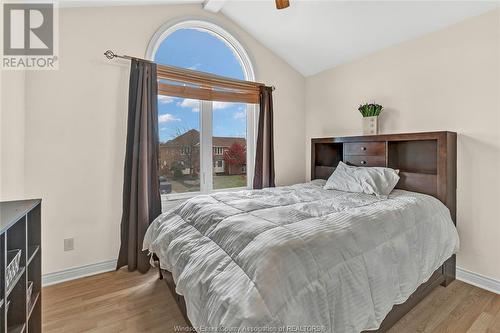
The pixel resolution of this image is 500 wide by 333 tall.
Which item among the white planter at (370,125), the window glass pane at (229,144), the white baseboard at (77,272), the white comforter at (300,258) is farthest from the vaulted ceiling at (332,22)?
the white baseboard at (77,272)

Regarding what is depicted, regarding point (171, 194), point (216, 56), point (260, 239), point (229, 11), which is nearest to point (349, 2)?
point (229, 11)

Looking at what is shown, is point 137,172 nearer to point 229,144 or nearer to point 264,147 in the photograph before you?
point 229,144

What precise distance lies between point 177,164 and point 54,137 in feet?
3.92

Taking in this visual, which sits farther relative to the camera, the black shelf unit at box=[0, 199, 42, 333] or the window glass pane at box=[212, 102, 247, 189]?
the window glass pane at box=[212, 102, 247, 189]

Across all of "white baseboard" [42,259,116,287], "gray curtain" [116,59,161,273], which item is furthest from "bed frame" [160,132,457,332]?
"white baseboard" [42,259,116,287]

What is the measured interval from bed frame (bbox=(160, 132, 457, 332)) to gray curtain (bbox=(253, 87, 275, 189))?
64cm

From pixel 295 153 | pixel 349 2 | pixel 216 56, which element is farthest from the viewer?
pixel 295 153

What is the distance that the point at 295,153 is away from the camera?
379cm

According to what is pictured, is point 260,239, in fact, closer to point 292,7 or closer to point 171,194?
point 171,194

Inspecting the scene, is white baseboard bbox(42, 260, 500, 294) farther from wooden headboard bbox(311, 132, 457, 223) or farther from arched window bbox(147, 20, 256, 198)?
arched window bbox(147, 20, 256, 198)

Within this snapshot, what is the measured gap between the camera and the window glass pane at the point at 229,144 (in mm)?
3238

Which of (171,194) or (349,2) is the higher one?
(349,2)

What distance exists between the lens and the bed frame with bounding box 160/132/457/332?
1.98 metres

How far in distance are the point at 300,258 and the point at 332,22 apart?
8.58ft
